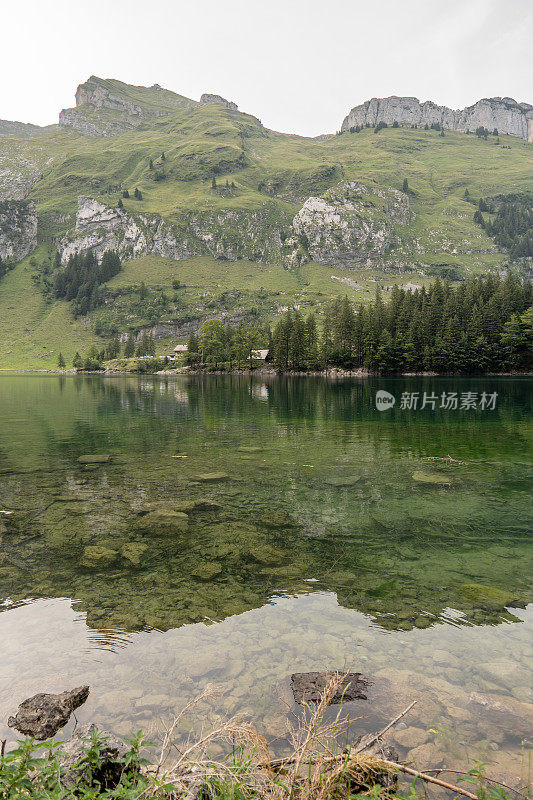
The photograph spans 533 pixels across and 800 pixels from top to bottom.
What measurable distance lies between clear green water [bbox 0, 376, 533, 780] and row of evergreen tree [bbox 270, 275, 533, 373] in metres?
121

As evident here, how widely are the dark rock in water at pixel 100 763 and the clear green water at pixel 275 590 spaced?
183cm

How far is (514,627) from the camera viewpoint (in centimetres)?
900

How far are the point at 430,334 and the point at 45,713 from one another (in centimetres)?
14971

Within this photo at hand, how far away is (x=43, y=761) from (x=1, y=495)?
1819 cm

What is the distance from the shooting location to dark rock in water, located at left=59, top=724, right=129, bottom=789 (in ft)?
13.9

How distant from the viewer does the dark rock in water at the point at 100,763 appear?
4246 mm

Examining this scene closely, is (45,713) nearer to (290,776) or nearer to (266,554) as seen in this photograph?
(290,776)

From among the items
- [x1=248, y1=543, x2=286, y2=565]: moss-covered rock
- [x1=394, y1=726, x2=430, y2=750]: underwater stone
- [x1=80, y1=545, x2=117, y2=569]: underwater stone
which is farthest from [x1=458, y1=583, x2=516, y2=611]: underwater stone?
[x1=80, y1=545, x2=117, y2=569]: underwater stone

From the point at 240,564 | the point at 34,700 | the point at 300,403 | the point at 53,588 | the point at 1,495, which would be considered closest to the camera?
the point at 34,700

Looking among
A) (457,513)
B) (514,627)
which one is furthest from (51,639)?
(457,513)

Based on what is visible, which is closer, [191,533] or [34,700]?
[34,700]

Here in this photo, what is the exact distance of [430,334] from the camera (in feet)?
460

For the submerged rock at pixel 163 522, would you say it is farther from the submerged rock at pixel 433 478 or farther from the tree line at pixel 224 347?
the tree line at pixel 224 347

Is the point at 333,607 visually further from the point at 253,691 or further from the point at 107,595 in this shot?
the point at 107,595
